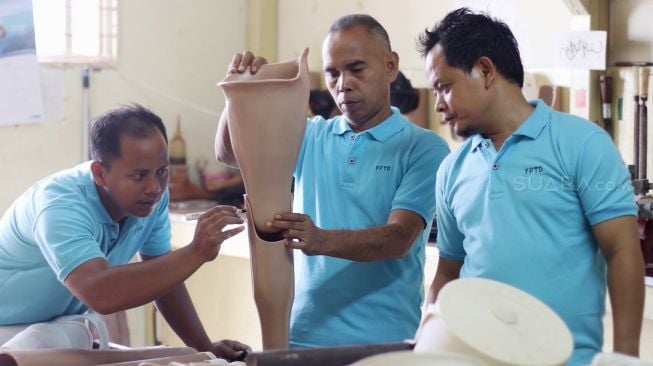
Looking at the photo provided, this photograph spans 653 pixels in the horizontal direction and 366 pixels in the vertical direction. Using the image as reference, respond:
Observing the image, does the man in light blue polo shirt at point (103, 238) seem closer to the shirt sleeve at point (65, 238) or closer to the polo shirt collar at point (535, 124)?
the shirt sleeve at point (65, 238)

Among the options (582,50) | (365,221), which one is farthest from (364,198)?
(582,50)

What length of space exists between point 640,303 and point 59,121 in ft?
9.32

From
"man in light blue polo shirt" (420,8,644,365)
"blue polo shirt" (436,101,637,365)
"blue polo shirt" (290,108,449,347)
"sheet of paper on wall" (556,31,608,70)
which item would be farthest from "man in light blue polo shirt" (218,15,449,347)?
"sheet of paper on wall" (556,31,608,70)

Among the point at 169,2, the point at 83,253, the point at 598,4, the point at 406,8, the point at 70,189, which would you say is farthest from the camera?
the point at 169,2

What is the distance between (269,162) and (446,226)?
1.23 feet

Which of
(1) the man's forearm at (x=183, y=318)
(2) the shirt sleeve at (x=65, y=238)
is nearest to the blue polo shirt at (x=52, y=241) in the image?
(2) the shirt sleeve at (x=65, y=238)

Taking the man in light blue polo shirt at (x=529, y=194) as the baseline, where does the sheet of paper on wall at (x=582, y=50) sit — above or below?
above

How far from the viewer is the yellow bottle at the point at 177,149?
4129 mm

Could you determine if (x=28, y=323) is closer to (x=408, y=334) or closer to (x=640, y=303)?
(x=408, y=334)

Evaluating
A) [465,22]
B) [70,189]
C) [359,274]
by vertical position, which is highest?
[465,22]

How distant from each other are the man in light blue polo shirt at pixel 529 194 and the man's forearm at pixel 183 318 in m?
0.66

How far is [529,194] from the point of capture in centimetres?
166

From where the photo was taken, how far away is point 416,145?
2021 millimetres

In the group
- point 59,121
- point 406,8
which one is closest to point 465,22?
point 406,8
